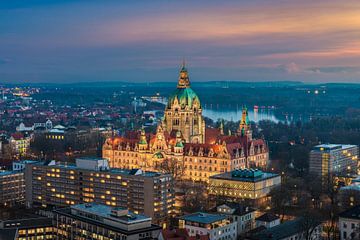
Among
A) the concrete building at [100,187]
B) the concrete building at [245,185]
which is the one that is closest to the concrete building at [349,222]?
the concrete building at [245,185]

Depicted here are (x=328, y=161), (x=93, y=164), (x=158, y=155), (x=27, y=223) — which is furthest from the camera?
(x=328, y=161)

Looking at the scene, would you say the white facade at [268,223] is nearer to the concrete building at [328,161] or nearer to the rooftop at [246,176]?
the rooftop at [246,176]

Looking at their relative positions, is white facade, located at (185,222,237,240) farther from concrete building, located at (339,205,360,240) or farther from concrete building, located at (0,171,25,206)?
concrete building, located at (0,171,25,206)

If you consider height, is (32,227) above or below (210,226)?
below

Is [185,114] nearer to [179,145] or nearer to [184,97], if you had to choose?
[184,97]

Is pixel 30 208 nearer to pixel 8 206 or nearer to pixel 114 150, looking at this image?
pixel 8 206

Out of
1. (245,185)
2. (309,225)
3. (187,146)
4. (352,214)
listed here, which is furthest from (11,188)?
(352,214)

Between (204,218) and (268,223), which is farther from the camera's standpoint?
(268,223)
